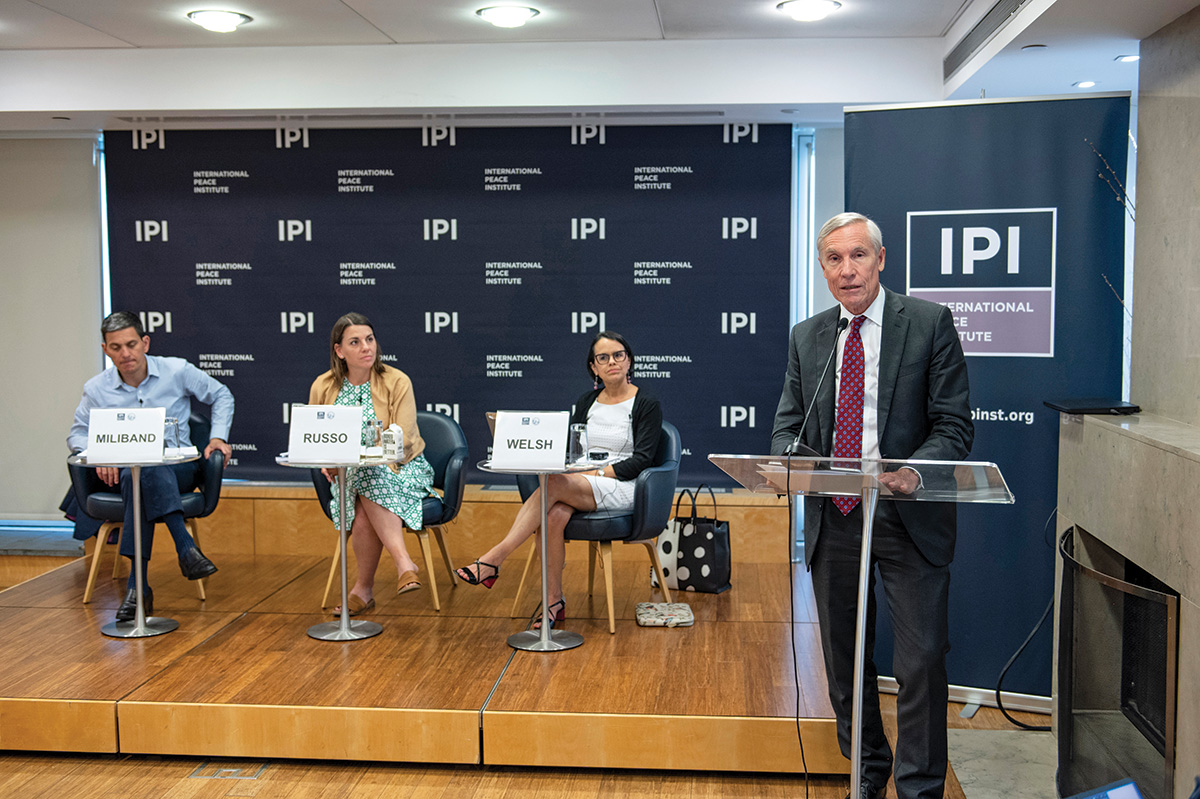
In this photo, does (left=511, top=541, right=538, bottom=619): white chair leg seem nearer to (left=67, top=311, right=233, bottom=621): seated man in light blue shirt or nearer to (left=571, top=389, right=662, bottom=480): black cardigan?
(left=571, top=389, right=662, bottom=480): black cardigan

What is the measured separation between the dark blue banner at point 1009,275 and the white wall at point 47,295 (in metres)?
4.84

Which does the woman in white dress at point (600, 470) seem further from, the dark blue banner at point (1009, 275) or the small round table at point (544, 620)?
the dark blue banner at point (1009, 275)

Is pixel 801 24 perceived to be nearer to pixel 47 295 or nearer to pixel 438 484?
pixel 438 484

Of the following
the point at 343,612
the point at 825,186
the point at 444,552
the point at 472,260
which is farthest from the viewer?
the point at 472,260

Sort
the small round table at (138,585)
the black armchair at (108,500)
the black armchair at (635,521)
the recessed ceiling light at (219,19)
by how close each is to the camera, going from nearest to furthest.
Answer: the small round table at (138,585) < the black armchair at (635,521) < the black armchair at (108,500) < the recessed ceiling light at (219,19)

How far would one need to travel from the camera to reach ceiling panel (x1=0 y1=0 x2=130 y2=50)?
4.82 m

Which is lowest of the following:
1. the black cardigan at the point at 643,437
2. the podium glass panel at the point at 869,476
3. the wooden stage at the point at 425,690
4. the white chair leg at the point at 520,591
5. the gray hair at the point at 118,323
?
the wooden stage at the point at 425,690

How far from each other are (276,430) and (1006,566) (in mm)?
4231

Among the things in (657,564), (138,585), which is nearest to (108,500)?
(138,585)

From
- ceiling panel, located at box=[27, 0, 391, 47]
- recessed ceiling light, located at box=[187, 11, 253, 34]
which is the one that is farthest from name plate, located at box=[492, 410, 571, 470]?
recessed ceiling light, located at box=[187, 11, 253, 34]

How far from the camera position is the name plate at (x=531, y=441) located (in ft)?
13.1

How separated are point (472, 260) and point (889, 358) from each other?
3664 mm

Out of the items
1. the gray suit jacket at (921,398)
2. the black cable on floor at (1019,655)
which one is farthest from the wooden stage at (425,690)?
the gray suit jacket at (921,398)

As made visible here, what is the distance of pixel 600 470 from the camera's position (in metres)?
4.62
